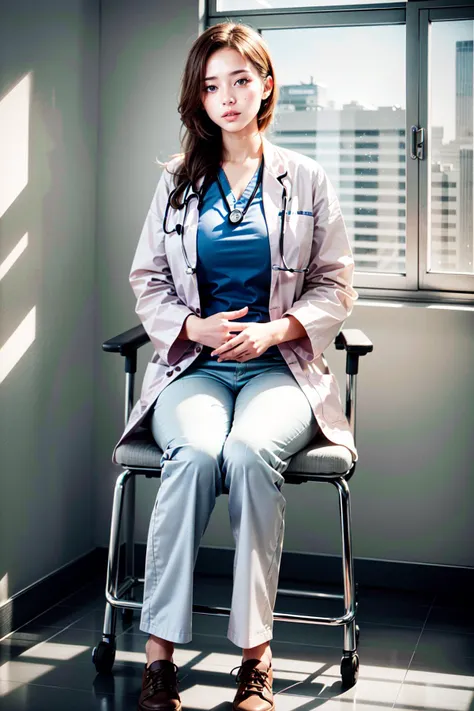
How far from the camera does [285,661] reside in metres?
2.61

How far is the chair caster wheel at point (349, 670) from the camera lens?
8.01 ft

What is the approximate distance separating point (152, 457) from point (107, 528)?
102cm

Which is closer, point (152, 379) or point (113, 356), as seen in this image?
point (152, 379)

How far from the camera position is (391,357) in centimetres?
315

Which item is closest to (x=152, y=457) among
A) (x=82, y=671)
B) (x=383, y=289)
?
(x=82, y=671)

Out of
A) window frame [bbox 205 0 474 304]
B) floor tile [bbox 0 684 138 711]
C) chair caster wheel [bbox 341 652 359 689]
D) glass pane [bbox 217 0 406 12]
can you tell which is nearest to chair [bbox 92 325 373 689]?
chair caster wheel [bbox 341 652 359 689]

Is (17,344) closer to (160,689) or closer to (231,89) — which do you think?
(231,89)

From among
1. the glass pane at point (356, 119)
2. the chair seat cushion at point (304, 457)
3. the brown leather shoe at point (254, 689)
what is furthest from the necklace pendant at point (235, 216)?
the brown leather shoe at point (254, 689)

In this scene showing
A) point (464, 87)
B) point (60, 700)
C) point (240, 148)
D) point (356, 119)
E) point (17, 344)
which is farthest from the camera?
point (356, 119)

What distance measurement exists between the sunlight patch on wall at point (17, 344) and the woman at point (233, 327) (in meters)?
0.39

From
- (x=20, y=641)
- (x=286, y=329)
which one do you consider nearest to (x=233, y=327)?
(x=286, y=329)

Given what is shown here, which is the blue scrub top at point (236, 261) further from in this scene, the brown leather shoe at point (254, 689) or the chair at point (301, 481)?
the brown leather shoe at point (254, 689)

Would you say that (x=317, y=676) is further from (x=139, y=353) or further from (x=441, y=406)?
(x=139, y=353)

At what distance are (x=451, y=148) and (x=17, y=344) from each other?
1479 millimetres
